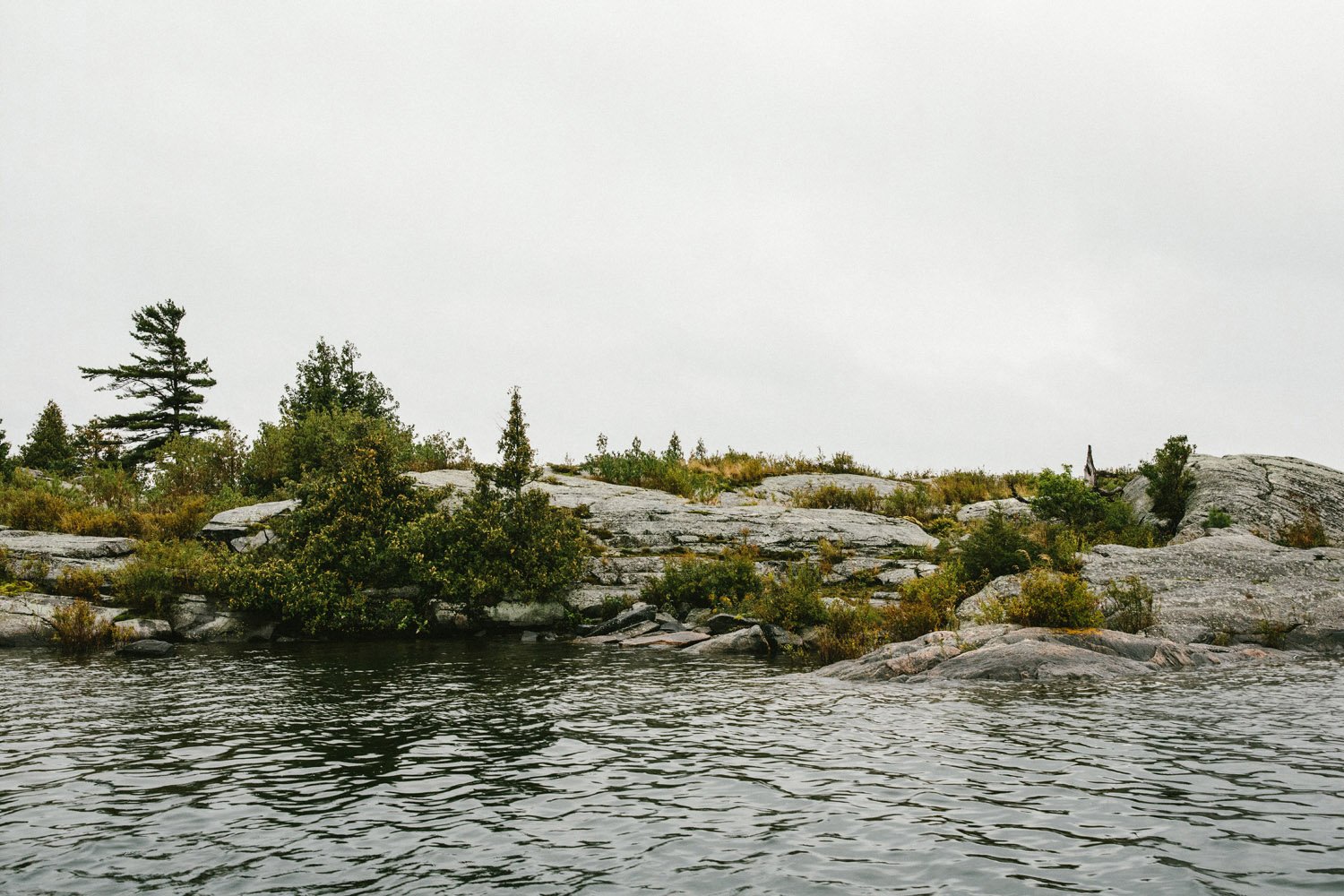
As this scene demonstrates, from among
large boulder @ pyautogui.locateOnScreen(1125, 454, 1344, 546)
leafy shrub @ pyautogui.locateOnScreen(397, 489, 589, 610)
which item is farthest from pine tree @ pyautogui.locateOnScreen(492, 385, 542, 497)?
large boulder @ pyautogui.locateOnScreen(1125, 454, 1344, 546)

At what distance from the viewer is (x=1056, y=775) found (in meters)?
9.91

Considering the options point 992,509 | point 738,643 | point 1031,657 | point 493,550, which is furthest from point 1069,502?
point 493,550

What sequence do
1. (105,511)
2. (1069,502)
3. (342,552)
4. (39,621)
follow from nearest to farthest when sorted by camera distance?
(39,621)
(342,552)
(1069,502)
(105,511)

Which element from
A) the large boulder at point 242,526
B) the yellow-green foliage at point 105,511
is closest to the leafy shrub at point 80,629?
the large boulder at point 242,526

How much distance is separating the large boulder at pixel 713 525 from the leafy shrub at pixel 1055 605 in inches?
505

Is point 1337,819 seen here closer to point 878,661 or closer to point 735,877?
point 735,877

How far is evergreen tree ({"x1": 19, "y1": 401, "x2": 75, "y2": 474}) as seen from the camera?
74625mm

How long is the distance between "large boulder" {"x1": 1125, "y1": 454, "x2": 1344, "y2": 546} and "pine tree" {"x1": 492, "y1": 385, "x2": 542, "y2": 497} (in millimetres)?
23546

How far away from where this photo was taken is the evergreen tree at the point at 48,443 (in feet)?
245

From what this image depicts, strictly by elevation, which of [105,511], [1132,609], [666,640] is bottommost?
[666,640]

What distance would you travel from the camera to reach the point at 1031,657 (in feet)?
58.9

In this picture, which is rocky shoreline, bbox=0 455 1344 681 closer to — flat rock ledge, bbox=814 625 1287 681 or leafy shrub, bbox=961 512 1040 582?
flat rock ledge, bbox=814 625 1287 681

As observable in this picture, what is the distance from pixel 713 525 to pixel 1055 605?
1741 cm

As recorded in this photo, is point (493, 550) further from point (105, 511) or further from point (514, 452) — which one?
point (105, 511)
